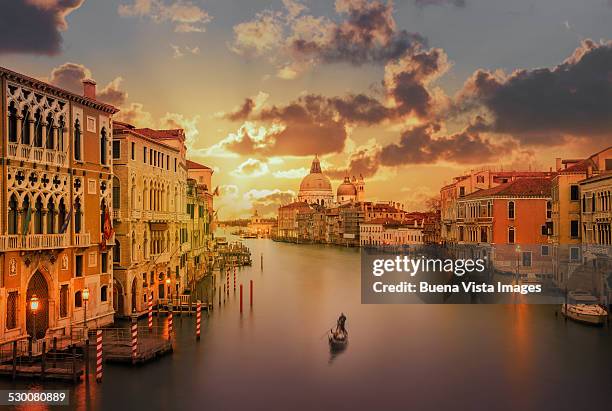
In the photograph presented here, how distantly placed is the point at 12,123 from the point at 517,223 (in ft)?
93.4

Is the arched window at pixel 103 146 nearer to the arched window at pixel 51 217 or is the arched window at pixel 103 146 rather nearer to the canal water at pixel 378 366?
the arched window at pixel 51 217

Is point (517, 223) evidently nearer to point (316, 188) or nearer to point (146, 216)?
point (146, 216)

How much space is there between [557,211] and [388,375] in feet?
50.7

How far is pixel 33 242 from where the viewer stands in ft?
49.4

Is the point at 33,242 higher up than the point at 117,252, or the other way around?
the point at 33,242

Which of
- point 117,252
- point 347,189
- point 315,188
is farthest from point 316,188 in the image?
point 117,252

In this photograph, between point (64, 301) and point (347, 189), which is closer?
point (64, 301)

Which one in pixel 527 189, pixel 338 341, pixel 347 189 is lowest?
pixel 338 341

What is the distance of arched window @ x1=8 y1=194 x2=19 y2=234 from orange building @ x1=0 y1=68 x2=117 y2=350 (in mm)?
23

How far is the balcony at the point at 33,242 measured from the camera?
14.2m

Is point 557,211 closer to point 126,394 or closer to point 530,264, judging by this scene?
point 530,264

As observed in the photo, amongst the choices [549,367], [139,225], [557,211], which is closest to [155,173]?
[139,225]

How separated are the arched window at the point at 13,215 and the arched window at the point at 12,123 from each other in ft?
4.30

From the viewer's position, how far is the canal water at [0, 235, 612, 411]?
1309 cm
